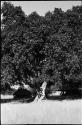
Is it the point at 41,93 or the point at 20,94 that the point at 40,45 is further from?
the point at 20,94

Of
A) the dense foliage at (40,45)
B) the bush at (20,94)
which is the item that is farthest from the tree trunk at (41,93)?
the bush at (20,94)

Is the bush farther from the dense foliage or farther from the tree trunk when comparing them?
the dense foliage

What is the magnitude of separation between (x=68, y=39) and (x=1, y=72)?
887cm

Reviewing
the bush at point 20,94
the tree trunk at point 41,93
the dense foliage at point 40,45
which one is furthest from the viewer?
the bush at point 20,94

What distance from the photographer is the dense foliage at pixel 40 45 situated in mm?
37062

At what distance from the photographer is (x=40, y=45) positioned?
124ft

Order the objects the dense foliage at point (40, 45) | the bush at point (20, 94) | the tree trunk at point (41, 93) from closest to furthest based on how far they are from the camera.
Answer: the dense foliage at point (40, 45), the tree trunk at point (41, 93), the bush at point (20, 94)

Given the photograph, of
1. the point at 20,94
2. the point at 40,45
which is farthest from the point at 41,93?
the point at 20,94

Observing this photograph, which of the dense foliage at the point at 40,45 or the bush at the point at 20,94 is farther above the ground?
the dense foliage at the point at 40,45

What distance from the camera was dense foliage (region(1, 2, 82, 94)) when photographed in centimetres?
3706

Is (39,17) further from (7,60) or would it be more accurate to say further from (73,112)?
(73,112)

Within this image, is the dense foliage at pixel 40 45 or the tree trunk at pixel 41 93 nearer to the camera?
the dense foliage at pixel 40 45

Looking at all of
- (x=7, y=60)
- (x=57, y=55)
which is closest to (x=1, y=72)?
(x=7, y=60)

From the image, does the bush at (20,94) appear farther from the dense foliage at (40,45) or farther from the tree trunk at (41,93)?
the dense foliage at (40,45)
